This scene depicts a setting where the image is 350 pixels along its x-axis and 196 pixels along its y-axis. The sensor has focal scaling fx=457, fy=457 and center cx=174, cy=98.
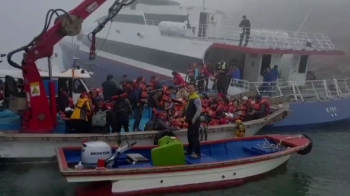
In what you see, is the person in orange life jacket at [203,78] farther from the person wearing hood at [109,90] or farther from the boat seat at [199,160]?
the boat seat at [199,160]

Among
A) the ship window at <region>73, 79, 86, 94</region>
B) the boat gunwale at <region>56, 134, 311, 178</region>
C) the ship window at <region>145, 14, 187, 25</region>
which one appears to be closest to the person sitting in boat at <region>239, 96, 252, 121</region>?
the boat gunwale at <region>56, 134, 311, 178</region>

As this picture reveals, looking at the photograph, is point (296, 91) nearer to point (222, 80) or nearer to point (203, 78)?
point (222, 80)

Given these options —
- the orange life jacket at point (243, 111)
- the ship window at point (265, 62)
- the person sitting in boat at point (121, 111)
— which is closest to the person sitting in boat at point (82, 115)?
the person sitting in boat at point (121, 111)

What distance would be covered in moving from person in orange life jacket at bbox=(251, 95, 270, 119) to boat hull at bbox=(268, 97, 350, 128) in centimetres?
199

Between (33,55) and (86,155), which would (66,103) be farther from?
(86,155)

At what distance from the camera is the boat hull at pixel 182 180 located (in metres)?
8.00

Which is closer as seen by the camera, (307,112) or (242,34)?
(307,112)

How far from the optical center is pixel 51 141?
9406 mm

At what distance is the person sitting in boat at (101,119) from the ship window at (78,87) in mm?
992

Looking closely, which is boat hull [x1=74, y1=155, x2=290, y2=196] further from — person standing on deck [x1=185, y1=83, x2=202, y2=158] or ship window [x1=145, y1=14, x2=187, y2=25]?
ship window [x1=145, y1=14, x2=187, y2=25]

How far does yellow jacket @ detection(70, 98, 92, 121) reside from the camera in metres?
9.20

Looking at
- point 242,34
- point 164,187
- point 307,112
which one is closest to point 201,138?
point 164,187

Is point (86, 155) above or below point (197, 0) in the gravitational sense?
below

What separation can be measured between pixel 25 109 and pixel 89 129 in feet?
4.65
